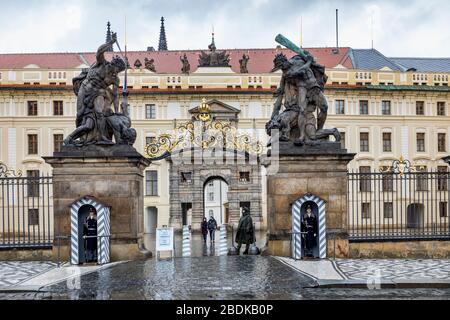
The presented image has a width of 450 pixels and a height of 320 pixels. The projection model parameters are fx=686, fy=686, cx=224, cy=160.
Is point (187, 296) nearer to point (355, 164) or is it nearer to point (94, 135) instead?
point (94, 135)

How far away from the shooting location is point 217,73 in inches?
2045

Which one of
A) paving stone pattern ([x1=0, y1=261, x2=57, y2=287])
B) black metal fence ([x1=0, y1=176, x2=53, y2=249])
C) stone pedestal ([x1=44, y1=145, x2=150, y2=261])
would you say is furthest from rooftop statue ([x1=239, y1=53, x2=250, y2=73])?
paving stone pattern ([x1=0, y1=261, x2=57, y2=287])

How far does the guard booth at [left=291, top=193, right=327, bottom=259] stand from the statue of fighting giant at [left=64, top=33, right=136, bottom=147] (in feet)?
14.3

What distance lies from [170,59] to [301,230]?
44735 mm

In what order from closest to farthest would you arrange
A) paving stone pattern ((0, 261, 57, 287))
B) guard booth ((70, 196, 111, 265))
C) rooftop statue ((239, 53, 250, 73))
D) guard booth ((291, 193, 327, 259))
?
paving stone pattern ((0, 261, 57, 287)) → guard booth ((70, 196, 111, 265)) → guard booth ((291, 193, 327, 259)) → rooftop statue ((239, 53, 250, 73))

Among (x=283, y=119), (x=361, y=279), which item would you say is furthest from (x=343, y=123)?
(x=361, y=279)

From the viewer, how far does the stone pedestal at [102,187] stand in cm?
1644

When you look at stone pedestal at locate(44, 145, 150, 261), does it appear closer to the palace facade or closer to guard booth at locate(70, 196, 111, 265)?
guard booth at locate(70, 196, 111, 265)

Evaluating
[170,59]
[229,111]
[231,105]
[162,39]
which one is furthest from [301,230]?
[162,39]

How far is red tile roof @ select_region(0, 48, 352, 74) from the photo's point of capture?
5703 cm

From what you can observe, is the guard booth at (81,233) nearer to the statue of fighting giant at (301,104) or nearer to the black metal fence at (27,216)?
the black metal fence at (27,216)

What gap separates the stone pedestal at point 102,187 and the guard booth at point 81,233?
0.99 ft

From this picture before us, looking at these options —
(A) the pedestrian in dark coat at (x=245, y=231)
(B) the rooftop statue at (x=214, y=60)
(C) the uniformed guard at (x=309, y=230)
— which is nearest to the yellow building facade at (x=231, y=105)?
(B) the rooftop statue at (x=214, y=60)
